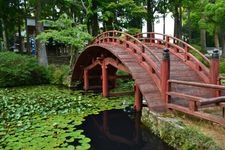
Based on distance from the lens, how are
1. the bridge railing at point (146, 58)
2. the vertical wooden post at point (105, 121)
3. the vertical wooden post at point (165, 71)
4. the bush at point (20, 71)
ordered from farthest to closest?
the bush at point (20, 71)
the vertical wooden post at point (105, 121)
the bridge railing at point (146, 58)
the vertical wooden post at point (165, 71)

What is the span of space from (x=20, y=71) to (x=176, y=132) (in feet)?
49.3

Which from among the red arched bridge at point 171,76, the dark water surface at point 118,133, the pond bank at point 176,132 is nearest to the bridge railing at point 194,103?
the red arched bridge at point 171,76

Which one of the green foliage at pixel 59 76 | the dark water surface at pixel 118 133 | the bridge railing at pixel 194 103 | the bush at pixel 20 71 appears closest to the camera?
the bridge railing at pixel 194 103

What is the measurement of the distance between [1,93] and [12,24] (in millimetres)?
13414

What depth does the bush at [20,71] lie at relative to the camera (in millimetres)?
19875

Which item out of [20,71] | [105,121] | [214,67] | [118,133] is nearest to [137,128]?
[118,133]

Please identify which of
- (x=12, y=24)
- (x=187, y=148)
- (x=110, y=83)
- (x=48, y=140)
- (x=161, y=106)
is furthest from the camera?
(x=12, y=24)

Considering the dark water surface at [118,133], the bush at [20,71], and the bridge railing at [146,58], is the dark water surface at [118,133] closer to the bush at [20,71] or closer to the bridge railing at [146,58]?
the bridge railing at [146,58]

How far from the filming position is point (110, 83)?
18.0m

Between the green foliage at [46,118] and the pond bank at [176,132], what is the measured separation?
2074 mm

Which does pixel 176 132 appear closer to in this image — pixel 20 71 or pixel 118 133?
pixel 118 133

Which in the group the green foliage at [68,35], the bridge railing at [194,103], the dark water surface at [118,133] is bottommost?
the dark water surface at [118,133]

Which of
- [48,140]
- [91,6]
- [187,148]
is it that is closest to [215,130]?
[187,148]

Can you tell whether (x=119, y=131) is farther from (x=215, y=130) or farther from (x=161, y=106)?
(x=215, y=130)
